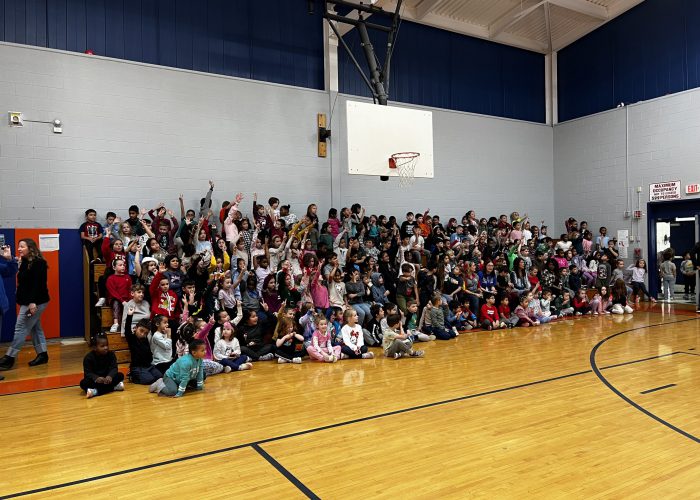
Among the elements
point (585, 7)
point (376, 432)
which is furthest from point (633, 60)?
point (376, 432)

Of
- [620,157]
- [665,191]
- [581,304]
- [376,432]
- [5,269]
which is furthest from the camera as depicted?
[620,157]

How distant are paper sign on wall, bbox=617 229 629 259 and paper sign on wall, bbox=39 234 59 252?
46.8ft

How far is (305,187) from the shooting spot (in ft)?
39.3

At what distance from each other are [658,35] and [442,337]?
11.1 m

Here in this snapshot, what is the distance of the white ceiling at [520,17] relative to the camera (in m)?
13.8

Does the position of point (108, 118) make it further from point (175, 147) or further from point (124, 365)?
point (124, 365)

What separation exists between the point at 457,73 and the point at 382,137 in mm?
5940

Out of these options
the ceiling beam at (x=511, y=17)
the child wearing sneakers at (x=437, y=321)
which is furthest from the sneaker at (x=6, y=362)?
the ceiling beam at (x=511, y=17)

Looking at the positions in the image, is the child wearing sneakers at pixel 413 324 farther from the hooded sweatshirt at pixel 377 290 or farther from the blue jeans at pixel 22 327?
the blue jeans at pixel 22 327

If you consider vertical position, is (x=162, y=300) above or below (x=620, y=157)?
below

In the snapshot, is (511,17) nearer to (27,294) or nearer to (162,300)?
(162,300)

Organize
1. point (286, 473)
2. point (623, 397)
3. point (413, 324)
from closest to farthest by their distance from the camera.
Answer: point (286, 473)
point (623, 397)
point (413, 324)

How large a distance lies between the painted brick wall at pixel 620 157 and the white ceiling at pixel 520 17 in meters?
2.74

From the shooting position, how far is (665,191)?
45.2 ft
